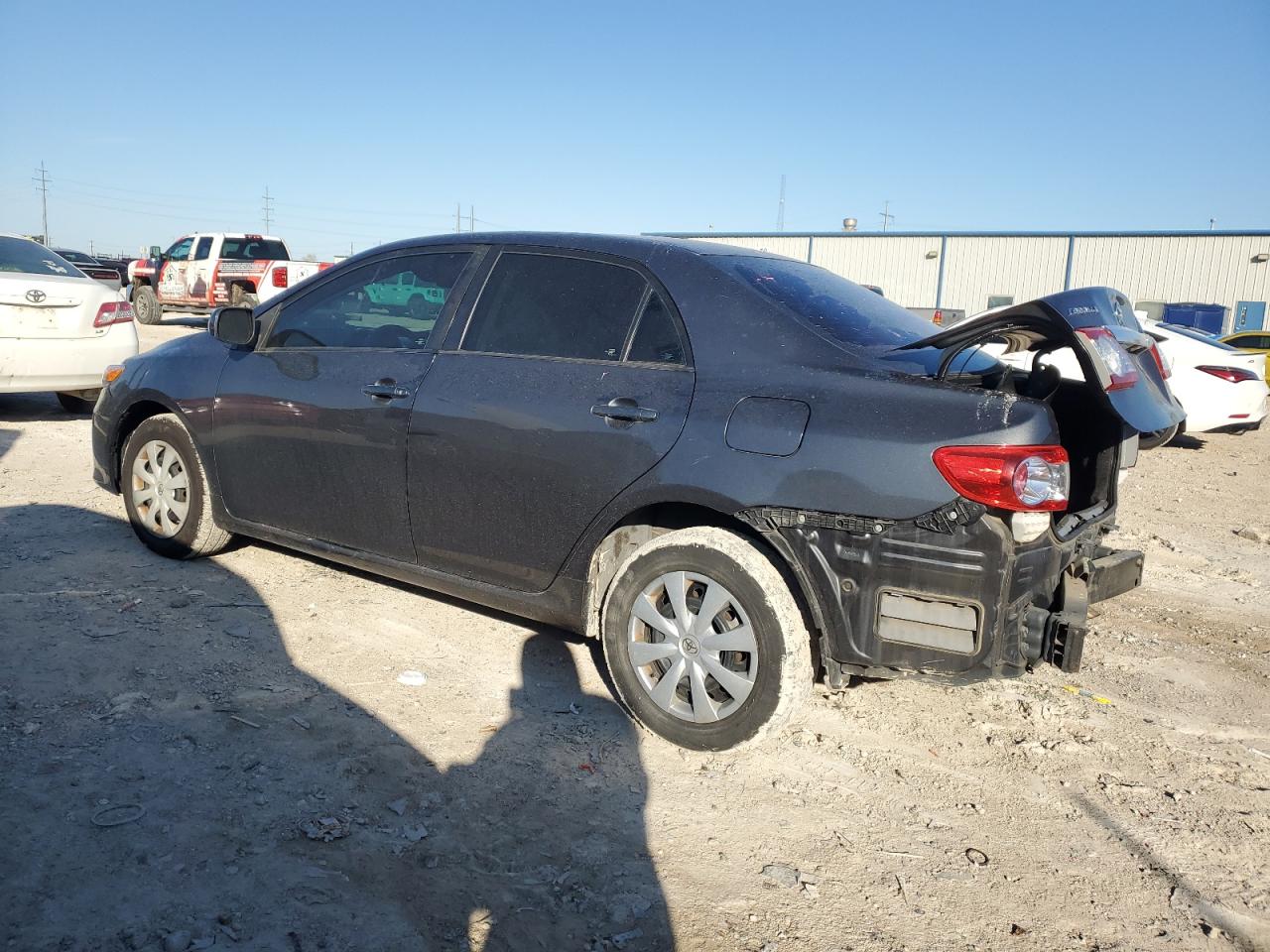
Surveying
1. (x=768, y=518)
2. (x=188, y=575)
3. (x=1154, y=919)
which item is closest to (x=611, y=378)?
(x=768, y=518)

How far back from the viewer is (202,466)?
4.75 meters

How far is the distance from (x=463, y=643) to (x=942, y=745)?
199 centimetres

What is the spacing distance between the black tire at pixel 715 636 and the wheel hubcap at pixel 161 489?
259cm

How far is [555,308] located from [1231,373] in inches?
366

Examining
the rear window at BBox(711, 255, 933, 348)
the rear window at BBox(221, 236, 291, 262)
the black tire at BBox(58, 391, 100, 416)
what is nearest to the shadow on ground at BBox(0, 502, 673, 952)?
the rear window at BBox(711, 255, 933, 348)

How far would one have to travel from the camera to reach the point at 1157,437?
3.36m

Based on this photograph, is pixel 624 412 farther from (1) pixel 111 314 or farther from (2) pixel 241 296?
(2) pixel 241 296

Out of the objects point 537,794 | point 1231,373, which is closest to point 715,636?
point 537,794

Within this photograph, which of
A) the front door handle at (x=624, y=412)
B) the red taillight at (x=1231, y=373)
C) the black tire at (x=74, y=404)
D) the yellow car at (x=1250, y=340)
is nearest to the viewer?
the front door handle at (x=624, y=412)

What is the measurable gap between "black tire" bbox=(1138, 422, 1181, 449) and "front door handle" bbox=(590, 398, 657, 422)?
1610mm

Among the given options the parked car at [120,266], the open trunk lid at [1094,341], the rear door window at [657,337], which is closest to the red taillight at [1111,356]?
the open trunk lid at [1094,341]

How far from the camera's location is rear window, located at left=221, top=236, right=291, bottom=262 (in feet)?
65.7

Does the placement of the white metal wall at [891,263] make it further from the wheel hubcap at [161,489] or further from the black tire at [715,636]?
the black tire at [715,636]

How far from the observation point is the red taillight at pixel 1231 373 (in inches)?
404
